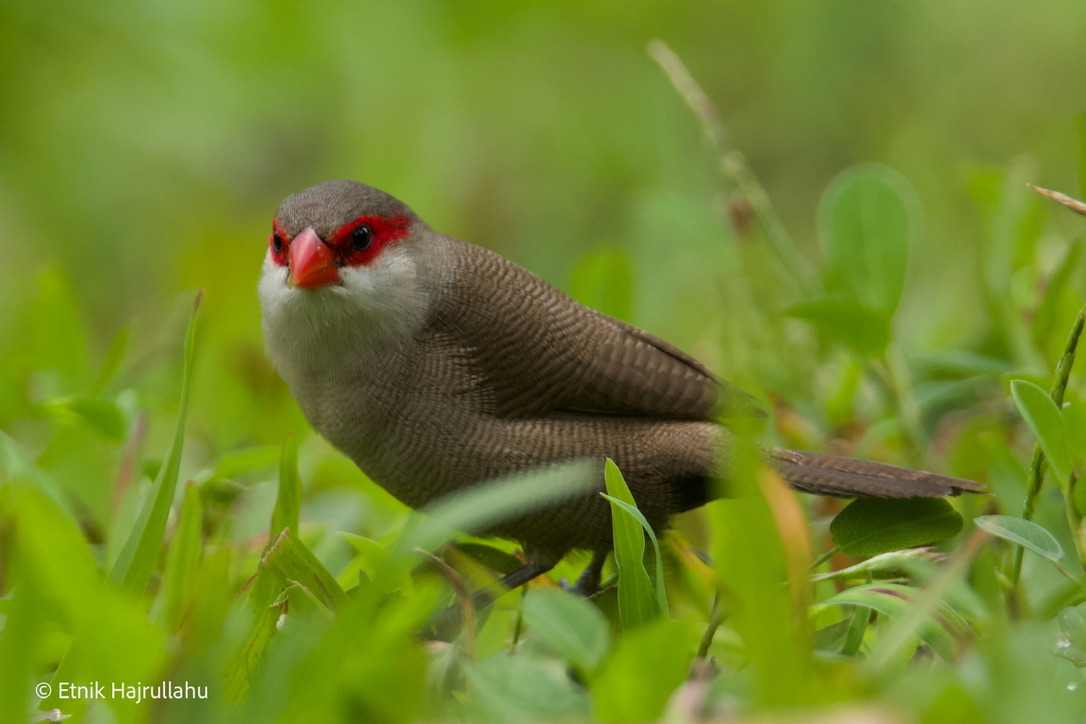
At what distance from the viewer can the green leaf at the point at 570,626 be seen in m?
1.65

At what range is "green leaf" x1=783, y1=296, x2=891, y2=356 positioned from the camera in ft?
8.90

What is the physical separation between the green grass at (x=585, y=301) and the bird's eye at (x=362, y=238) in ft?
1.75

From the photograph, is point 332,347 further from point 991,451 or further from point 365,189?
point 991,451

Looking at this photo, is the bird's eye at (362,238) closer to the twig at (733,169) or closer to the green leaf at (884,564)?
the twig at (733,169)

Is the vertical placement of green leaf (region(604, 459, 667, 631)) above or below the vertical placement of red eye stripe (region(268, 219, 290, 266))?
below

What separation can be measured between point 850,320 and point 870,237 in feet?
1.14

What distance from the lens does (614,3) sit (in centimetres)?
723

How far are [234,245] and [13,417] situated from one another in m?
2.22

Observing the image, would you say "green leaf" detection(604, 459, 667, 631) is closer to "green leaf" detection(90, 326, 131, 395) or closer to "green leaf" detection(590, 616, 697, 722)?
"green leaf" detection(590, 616, 697, 722)

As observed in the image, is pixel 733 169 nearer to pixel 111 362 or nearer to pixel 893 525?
pixel 893 525

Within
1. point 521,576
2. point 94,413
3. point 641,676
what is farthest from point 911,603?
point 94,413

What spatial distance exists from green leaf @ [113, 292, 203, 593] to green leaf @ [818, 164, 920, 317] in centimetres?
169

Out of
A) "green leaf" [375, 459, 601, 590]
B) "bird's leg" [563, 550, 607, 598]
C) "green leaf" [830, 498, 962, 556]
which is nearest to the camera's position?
"green leaf" [375, 459, 601, 590]

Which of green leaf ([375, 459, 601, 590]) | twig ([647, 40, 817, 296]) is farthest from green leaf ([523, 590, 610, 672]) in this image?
twig ([647, 40, 817, 296])
